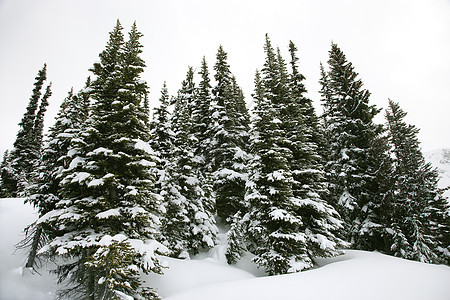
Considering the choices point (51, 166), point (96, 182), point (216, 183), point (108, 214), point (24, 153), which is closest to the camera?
point (108, 214)

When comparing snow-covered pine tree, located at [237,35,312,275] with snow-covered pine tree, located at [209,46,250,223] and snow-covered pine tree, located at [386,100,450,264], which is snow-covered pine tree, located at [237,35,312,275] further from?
snow-covered pine tree, located at [386,100,450,264]

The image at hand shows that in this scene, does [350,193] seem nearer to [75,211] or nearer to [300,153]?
[300,153]

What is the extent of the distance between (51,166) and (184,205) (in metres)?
8.73

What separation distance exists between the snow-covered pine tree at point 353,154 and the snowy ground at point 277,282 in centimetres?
713

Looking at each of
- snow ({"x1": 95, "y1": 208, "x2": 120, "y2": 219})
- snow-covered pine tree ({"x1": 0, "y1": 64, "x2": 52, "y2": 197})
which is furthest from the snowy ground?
snow-covered pine tree ({"x1": 0, "y1": 64, "x2": 52, "y2": 197})

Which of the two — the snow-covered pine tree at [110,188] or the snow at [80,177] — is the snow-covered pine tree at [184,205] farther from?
the snow at [80,177]

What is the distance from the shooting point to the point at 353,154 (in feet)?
60.0

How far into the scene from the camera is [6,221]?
1598cm

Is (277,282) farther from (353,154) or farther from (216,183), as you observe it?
(353,154)

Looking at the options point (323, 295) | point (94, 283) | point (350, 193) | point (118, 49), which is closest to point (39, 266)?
point (94, 283)

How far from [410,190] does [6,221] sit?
32691 millimetres

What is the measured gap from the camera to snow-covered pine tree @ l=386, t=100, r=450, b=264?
1473cm

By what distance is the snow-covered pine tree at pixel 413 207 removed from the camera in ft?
48.3

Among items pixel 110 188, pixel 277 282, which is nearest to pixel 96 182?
pixel 110 188
